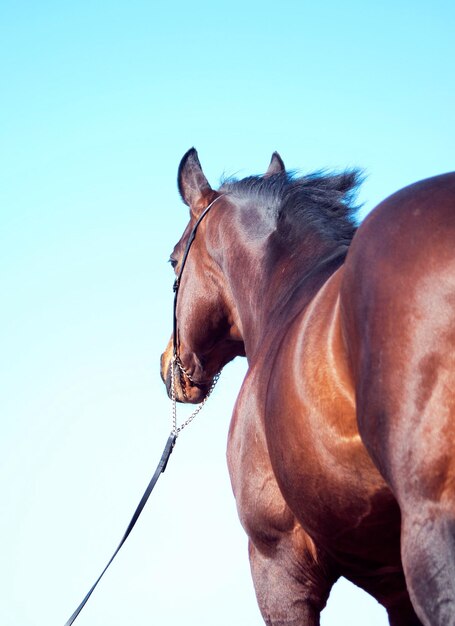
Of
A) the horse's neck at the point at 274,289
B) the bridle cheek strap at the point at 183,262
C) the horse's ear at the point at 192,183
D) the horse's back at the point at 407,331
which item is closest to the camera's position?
the horse's back at the point at 407,331

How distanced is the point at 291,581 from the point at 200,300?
200 centimetres

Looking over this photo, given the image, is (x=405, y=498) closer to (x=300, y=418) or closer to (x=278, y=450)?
(x=300, y=418)

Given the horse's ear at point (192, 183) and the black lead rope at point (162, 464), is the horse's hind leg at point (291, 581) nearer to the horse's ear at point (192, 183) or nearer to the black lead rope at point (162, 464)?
the black lead rope at point (162, 464)

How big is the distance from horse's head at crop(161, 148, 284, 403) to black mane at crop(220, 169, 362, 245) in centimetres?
51

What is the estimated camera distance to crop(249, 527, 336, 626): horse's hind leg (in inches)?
176

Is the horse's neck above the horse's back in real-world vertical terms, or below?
above

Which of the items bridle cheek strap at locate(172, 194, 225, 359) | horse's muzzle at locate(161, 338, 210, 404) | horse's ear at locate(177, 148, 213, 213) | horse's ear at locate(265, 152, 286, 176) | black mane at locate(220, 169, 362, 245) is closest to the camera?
black mane at locate(220, 169, 362, 245)

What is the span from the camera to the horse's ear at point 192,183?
610cm

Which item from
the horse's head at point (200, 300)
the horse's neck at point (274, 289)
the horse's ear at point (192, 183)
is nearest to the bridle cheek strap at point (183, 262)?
the horse's head at point (200, 300)

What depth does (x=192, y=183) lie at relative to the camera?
618cm

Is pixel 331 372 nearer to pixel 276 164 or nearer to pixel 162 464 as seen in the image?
pixel 162 464

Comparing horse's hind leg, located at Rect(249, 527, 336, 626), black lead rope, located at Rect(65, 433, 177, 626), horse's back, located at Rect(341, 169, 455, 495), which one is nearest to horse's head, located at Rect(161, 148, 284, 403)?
black lead rope, located at Rect(65, 433, 177, 626)

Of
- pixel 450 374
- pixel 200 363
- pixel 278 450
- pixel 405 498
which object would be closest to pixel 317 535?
pixel 278 450

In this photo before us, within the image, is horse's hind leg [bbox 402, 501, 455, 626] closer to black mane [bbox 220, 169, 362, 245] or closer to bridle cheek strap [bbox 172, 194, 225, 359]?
black mane [bbox 220, 169, 362, 245]
